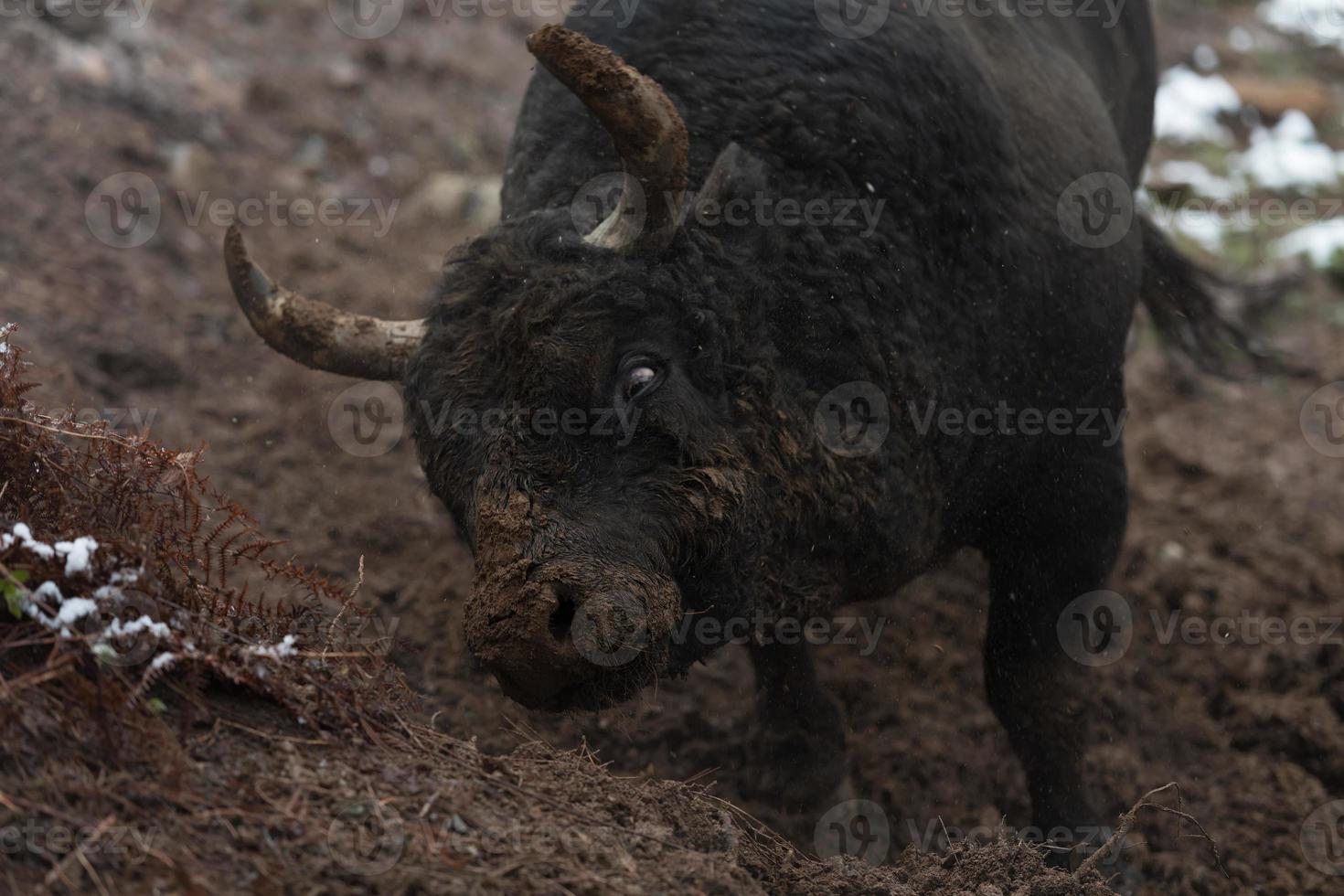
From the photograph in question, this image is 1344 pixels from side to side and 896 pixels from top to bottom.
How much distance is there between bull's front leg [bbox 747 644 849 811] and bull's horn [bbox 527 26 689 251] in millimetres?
2097

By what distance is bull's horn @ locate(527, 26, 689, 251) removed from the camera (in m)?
3.02

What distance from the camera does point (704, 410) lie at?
131 inches

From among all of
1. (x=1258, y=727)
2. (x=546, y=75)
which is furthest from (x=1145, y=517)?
(x=546, y=75)

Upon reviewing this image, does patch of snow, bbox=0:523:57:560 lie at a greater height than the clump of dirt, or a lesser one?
greater

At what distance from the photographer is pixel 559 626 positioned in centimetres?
292

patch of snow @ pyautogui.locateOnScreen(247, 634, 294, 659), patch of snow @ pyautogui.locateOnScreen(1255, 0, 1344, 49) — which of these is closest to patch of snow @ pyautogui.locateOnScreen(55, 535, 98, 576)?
patch of snow @ pyautogui.locateOnScreen(247, 634, 294, 659)

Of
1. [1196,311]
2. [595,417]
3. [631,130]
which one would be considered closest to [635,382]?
[595,417]

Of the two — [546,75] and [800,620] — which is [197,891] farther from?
[546,75]

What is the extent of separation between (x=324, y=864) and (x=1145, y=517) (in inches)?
213

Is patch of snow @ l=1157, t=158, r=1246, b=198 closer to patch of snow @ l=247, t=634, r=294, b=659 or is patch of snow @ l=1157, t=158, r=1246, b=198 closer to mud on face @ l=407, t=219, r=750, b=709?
mud on face @ l=407, t=219, r=750, b=709

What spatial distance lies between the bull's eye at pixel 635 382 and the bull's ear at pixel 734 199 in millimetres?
485

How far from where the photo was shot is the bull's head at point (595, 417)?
2965 mm

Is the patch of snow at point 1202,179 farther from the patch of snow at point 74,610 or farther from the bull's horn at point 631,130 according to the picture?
the patch of snow at point 74,610

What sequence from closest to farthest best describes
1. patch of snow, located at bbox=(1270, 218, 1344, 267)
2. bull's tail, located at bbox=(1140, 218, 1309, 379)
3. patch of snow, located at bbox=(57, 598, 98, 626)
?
patch of snow, located at bbox=(57, 598, 98, 626) < bull's tail, located at bbox=(1140, 218, 1309, 379) < patch of snow, located at bbox=(1270, 218, 1344, 267)
